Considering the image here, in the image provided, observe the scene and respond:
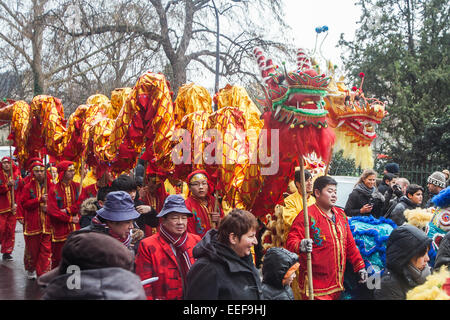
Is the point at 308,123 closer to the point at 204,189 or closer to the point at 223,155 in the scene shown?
the point at 223,155

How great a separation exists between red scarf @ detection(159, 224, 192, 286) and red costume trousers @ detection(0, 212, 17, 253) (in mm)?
6374

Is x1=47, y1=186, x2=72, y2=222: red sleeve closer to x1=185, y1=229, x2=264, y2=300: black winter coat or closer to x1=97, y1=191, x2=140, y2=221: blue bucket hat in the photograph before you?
x1=97, y1=191, x2=140, y2=221: blue bucket hat

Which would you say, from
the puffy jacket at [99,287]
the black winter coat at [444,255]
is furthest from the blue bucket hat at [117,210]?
the black winter coat at [444,255]

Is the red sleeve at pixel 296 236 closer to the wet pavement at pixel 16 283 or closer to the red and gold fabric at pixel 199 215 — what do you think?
the red and gold fabric at pixel 199 215

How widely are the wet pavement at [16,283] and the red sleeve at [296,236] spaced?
351 centimetres

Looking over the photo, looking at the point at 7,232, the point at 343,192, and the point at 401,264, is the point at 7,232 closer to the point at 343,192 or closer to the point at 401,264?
the point at 343,192

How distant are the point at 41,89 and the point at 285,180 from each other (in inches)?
328

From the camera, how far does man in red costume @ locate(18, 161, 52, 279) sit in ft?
23.3

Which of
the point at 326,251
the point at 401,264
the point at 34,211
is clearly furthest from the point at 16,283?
the point at 401,264

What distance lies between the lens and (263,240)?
5.02 meters

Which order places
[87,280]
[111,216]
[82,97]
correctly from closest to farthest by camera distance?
[87,280], [111,216], [82,97]

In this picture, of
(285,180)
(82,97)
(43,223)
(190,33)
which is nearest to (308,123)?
(285,180)

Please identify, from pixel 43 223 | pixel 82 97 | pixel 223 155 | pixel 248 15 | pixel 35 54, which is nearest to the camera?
pixel 223 155

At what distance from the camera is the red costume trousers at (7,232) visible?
28.9 feet
